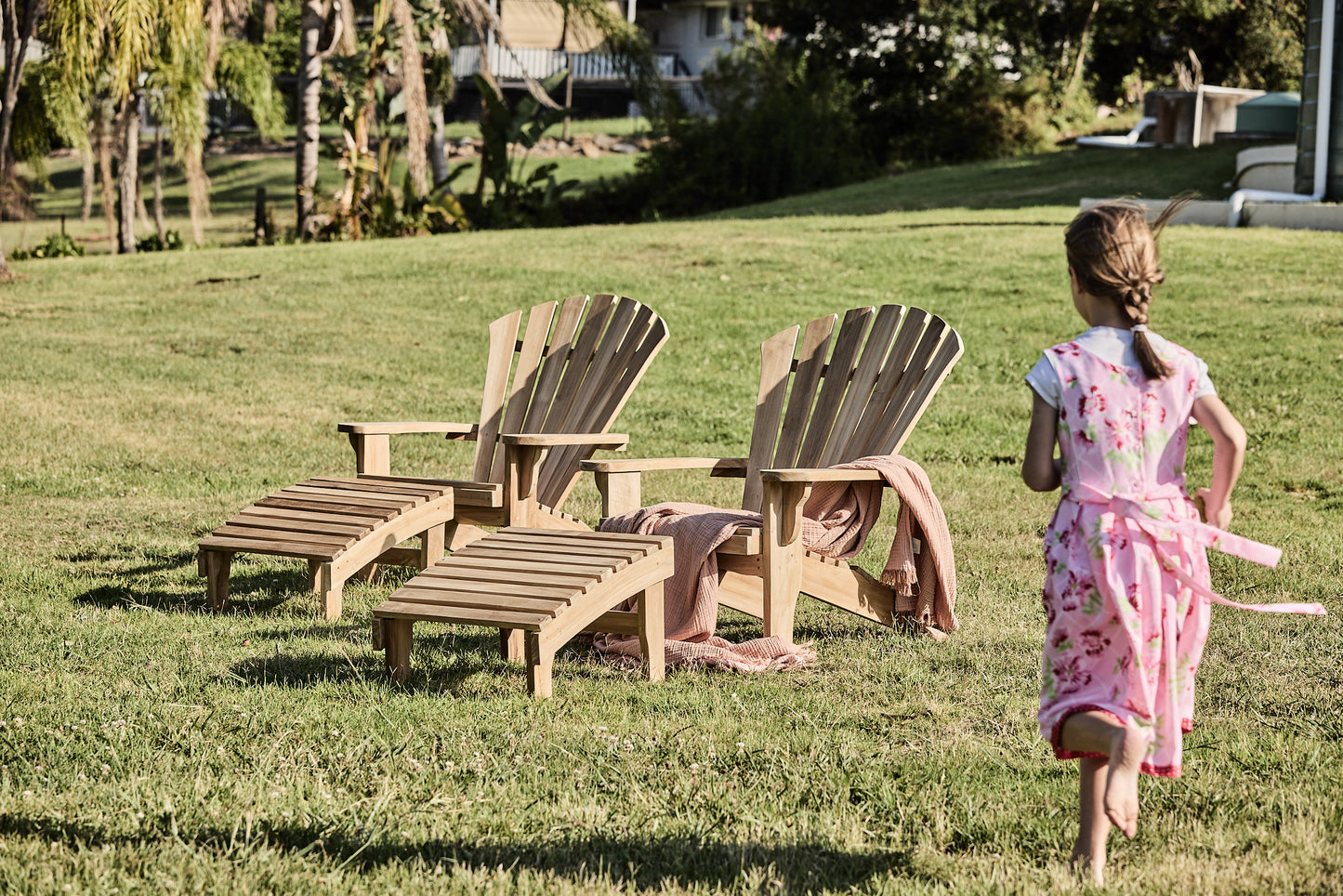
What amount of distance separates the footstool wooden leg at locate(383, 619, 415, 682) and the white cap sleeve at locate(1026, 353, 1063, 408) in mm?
2301

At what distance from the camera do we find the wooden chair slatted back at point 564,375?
6.44m

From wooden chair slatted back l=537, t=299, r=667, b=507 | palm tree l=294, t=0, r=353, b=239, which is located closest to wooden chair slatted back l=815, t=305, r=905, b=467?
wooden chair slatted back l=537, t=299, r=667, b=507

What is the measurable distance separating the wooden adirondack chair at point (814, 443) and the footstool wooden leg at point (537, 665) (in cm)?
98

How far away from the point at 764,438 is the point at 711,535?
99 centimetres

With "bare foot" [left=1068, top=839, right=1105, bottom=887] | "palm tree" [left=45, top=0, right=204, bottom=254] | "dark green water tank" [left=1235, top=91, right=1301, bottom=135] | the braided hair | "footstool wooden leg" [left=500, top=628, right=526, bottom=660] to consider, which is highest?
"dark green water tank" [left=1235, top=91, right=1301, bottom=135]

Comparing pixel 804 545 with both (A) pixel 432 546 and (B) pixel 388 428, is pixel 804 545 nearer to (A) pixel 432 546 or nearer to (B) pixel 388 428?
(A) pixel 432 546

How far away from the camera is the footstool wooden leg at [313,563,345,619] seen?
16.9 feet

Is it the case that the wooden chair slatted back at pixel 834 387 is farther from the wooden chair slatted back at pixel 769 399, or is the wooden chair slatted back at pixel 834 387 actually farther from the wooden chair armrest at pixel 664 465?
the wooden chair armrest at pixel 664 465

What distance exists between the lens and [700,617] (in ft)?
16.3

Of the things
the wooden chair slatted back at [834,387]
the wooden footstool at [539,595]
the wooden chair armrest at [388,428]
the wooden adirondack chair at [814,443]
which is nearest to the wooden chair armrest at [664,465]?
the wooden adirondack chair at [814,443]

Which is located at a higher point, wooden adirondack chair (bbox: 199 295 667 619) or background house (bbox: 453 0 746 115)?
background house (bbox: 453 0 746 115)

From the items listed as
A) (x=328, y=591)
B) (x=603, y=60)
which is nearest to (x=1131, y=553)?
(x=328, y=591)

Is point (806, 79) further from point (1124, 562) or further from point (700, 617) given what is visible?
point (1124, 562)

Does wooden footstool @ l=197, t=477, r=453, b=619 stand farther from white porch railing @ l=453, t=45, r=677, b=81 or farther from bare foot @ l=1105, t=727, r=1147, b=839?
white porch railing @ l=453, t=45, r=677, b=81
